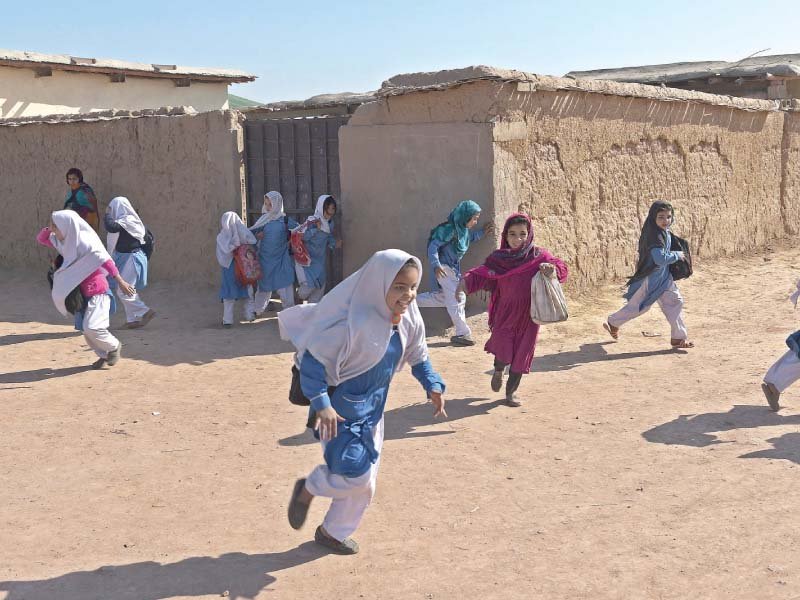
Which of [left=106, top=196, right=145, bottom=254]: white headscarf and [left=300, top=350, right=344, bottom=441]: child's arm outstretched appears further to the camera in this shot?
[left=106, top=196, right=145, bottom=254]: white headscarf

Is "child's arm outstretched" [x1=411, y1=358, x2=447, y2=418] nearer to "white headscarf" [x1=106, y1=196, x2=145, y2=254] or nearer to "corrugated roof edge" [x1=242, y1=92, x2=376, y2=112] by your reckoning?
"white headscarf" [x1=106, y1=196, x2=145, y2=254]

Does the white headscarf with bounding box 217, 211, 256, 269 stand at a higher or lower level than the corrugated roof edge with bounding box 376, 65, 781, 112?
lower

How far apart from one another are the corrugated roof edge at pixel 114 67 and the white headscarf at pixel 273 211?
276 inches

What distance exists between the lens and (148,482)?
5137 millimetres

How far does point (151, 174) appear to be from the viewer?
1085 centimetres

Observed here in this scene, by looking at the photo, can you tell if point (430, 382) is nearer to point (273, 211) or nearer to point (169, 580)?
point (169, 580)

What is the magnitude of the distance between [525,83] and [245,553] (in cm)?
562

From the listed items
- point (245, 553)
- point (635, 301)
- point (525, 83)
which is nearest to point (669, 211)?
point (635, 301)

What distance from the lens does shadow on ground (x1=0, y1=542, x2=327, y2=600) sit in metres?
3.79

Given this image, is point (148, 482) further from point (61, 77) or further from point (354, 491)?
point (61, 77)

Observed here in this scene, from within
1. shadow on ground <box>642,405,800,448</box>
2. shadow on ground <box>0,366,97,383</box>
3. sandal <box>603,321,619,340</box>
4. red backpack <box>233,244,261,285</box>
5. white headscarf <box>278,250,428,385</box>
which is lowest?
shadow on ground <box>642,405,800,448</box>

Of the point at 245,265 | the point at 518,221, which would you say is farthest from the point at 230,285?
the point at 518,221

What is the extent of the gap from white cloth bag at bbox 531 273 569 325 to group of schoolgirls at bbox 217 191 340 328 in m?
3.32

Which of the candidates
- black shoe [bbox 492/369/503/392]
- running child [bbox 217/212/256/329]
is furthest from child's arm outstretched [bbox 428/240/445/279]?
running child [bbox 217/212/256/329]
